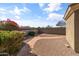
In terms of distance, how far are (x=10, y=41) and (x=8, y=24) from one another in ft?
2.51

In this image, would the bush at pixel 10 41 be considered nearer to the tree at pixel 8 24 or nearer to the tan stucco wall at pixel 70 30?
the tree at pixel 8 24

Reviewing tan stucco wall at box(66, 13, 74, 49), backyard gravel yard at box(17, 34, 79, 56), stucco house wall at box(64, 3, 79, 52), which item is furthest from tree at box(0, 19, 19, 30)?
tan stucco wall at box(66, 13, 74, 49)

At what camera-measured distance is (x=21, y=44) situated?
1366 centimetres

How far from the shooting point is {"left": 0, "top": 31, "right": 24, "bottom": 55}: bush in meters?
13.3

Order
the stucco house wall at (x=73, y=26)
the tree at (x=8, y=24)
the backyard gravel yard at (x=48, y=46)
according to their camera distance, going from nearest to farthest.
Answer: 1. the tree at (x=8, y=24)
2. the backyard gravel yard at (x=48, y=46)
3. the stucco house wall at (x=73, y=26)

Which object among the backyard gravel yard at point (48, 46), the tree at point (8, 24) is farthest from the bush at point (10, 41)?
the backyard gravel yard at point (48, 46)

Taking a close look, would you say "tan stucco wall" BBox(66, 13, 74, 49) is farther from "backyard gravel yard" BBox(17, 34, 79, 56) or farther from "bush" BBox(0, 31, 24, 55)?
"bush" BBox(0, 31, 24, 55)

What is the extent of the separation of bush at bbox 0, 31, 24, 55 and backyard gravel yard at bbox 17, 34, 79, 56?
14.3 inches

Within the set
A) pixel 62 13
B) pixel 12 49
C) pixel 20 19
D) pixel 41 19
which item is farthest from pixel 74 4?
pixel 12 49

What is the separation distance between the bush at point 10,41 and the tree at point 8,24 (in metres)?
0.19

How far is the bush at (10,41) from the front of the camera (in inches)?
525

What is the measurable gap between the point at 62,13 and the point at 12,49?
8.91 ft

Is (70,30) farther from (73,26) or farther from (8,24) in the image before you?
(8,24)

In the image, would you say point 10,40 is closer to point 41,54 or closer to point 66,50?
point 41,54
